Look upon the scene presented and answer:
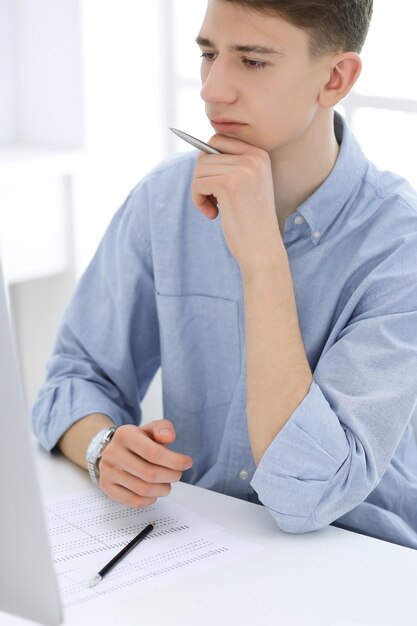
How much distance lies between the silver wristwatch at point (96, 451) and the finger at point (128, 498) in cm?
8

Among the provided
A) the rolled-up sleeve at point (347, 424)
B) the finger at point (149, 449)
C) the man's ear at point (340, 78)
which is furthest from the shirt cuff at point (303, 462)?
the man's ear at point (340, 78)

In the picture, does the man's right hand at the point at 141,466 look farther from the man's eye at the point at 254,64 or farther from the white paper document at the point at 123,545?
the man's eye at the point at 254,64

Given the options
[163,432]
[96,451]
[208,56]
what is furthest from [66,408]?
[208,56]

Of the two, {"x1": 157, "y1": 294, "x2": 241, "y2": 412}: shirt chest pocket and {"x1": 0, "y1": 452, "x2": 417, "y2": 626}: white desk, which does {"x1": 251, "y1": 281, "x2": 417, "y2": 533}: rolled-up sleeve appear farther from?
{"x1": 157, "y1": 294, "x2": 241, "y2": 412}: shirt chest pocket

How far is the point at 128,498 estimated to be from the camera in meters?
1.38

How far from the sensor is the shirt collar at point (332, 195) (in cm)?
153

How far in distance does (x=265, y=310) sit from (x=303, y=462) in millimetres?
227

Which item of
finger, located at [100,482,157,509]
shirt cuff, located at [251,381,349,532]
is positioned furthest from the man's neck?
finger, located at [100,482,157,509]

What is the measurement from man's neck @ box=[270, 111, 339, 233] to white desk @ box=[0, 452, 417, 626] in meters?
0.53

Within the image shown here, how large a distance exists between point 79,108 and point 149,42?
259 millimetres

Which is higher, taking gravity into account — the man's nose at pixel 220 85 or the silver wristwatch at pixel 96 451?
the man's nose at pixel 220 85

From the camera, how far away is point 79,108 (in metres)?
2.63

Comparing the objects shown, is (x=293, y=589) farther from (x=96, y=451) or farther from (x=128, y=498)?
(x=96, y=451)

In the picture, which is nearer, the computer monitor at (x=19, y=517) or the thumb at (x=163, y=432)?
the computer monitor at (x=19, y=517)
